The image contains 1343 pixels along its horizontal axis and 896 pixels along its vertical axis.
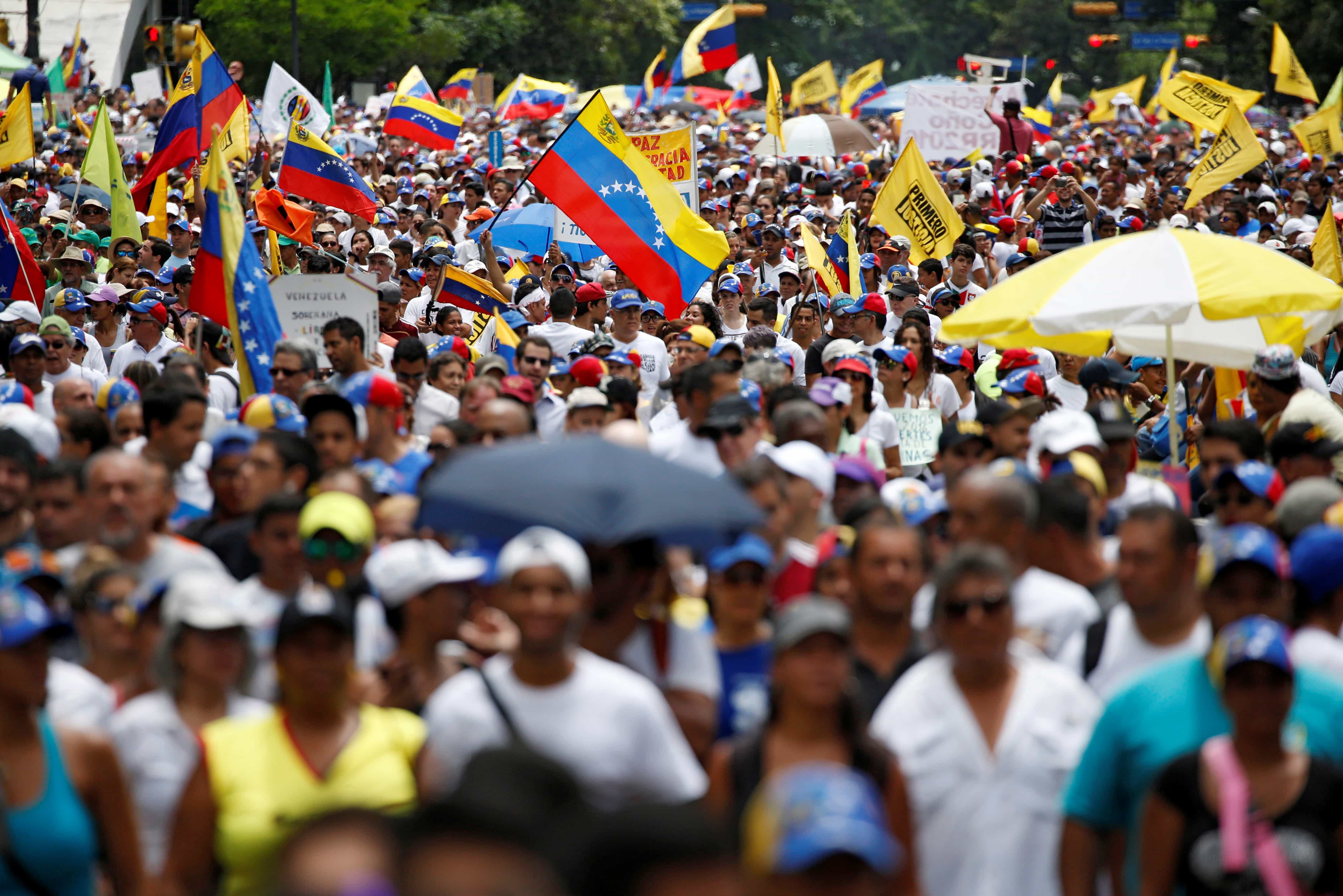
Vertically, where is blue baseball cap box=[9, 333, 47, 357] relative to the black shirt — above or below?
below

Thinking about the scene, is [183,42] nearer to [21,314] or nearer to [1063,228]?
[1063,228]

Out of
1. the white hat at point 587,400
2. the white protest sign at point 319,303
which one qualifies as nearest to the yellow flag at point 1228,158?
the white protest sign at point 319,303

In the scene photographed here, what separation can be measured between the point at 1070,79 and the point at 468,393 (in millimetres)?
87229

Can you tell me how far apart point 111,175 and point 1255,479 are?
11.8 metres

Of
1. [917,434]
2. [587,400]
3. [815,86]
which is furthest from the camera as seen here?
[815,86]

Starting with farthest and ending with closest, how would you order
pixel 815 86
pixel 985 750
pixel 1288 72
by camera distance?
pixel 815 86
pixel 1288 72
pixel 985 750

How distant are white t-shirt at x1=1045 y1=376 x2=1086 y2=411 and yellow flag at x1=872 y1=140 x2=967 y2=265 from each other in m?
5.05

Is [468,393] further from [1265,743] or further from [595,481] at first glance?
[1265,743]

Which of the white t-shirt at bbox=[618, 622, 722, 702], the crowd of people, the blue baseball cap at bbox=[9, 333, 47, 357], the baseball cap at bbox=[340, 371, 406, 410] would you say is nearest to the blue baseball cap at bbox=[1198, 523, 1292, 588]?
the crowd of people

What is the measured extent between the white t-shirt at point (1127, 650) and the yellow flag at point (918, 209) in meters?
10.4

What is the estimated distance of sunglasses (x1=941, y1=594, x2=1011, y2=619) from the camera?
13.7ft

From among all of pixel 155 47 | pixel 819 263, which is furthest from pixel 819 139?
pixel 155 47

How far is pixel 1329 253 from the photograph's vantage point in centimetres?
1259

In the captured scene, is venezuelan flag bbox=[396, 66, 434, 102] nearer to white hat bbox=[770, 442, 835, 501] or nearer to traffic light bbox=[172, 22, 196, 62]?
traffic light bbox=[172, 22, 196, 62]
